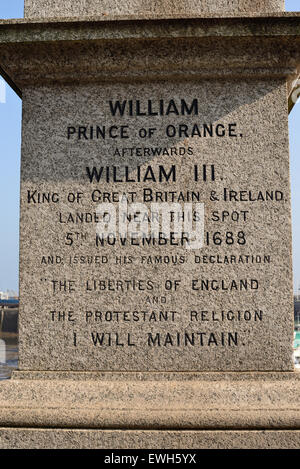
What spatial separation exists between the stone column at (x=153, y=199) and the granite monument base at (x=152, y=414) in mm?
24

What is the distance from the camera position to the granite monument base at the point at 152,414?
10.1 feet

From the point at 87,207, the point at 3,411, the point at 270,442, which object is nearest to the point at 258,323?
the point at 270,442

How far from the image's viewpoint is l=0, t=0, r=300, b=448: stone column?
344cm

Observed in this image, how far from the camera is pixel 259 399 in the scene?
3217mm

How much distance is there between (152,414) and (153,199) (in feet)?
4.71

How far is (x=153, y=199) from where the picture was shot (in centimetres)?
363

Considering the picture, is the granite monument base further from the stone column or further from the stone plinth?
the stone plinth

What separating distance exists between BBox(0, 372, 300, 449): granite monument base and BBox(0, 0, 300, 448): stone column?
24mm

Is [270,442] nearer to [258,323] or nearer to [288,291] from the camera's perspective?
[258,323]

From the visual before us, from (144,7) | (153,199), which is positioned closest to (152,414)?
(153,199)

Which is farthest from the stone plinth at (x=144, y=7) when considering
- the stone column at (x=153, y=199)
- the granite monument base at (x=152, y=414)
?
the granite monument base at (x=152, y=414)

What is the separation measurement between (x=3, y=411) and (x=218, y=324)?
4.91 feet

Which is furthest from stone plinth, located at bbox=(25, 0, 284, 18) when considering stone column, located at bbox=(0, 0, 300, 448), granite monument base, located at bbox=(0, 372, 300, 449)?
granite monument base, located at bbox=(0, 372, 300, 449)

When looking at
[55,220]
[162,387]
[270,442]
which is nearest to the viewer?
[270,442]
